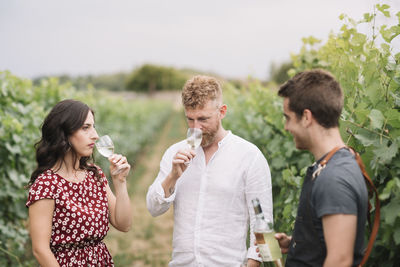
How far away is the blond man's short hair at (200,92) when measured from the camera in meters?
2.43

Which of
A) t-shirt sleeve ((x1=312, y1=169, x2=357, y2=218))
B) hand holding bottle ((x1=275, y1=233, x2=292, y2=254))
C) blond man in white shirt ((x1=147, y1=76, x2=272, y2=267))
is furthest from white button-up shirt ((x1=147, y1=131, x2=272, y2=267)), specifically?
t-shirt sleeve ((x1=312, y1=169, x2=357, y2=218))

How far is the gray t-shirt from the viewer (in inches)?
59.1

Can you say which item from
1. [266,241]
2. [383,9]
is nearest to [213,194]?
[266,241]

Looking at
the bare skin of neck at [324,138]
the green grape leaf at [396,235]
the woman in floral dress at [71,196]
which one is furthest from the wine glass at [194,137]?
the green grape leaf at [396,235]

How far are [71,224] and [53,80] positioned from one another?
5.51 metres

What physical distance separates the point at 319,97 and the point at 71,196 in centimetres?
170

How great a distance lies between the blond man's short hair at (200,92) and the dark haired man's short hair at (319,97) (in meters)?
0.79

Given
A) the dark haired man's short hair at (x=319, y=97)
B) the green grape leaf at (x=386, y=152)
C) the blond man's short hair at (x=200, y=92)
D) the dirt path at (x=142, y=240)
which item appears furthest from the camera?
the dirt path at (x=142, y=240)

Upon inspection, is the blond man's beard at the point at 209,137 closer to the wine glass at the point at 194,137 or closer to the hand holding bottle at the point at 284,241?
the wine glass at the point at 194,137

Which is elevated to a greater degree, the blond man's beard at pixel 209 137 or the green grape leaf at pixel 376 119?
the green grape leaf at pixel 376 119

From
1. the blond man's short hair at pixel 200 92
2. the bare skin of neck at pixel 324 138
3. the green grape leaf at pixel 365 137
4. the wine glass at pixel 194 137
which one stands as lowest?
the wine glass at pixel 194 137

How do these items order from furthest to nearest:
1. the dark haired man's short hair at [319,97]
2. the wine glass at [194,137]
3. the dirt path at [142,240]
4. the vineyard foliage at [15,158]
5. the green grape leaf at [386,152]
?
1. the dirt path at [142,240]
2. the vineyard foliage at [15,158]
3. the wine glass at [194,137]
4. the green grape leaf at [386,152]
5. the dark haired man's short hair at [319,97]

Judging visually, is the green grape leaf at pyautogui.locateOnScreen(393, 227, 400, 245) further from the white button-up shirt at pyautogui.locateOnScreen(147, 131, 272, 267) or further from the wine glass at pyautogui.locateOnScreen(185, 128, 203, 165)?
the wine glass at pyautogui.locateOnScreen(185, 128, 203, 165)

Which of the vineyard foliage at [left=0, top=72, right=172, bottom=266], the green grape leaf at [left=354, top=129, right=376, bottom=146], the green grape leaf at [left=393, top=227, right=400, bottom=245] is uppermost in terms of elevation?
the green grape leaf at [left=354, top=129, right=376, bottom=146]
